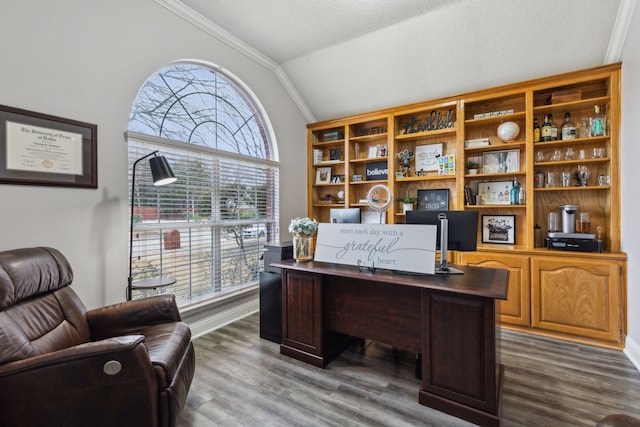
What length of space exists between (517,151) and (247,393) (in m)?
3.73

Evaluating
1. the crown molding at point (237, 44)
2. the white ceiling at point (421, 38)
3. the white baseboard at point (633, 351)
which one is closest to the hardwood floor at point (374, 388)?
the white baseboard at point (633, 351)

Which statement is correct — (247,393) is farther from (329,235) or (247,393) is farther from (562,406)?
(562,406)

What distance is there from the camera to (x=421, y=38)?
128 inches

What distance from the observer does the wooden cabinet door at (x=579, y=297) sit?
2.65m

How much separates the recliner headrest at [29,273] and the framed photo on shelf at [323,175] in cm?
336

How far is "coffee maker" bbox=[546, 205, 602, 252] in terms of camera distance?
278cm

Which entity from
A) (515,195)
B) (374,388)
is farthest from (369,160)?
(374,388)

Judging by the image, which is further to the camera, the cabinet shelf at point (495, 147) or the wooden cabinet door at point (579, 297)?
the cabinet shelf at point (495, 147)

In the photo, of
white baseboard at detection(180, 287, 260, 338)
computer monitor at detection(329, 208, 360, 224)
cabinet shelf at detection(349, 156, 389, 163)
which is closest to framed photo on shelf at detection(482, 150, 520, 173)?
cabinet shelf at detection(349, 156, 389, 163)

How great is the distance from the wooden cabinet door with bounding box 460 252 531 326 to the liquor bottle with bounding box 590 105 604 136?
145cm

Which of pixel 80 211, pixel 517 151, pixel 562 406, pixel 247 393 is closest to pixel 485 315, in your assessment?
pixel 562 406

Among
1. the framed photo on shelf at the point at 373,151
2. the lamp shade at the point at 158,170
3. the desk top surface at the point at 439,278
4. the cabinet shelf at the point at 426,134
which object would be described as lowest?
the desk top surface at the point at 439,278

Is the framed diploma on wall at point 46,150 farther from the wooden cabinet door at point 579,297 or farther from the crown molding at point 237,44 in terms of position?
the wooden cabinet door at point 579,297

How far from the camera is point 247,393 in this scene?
2.03 meters
